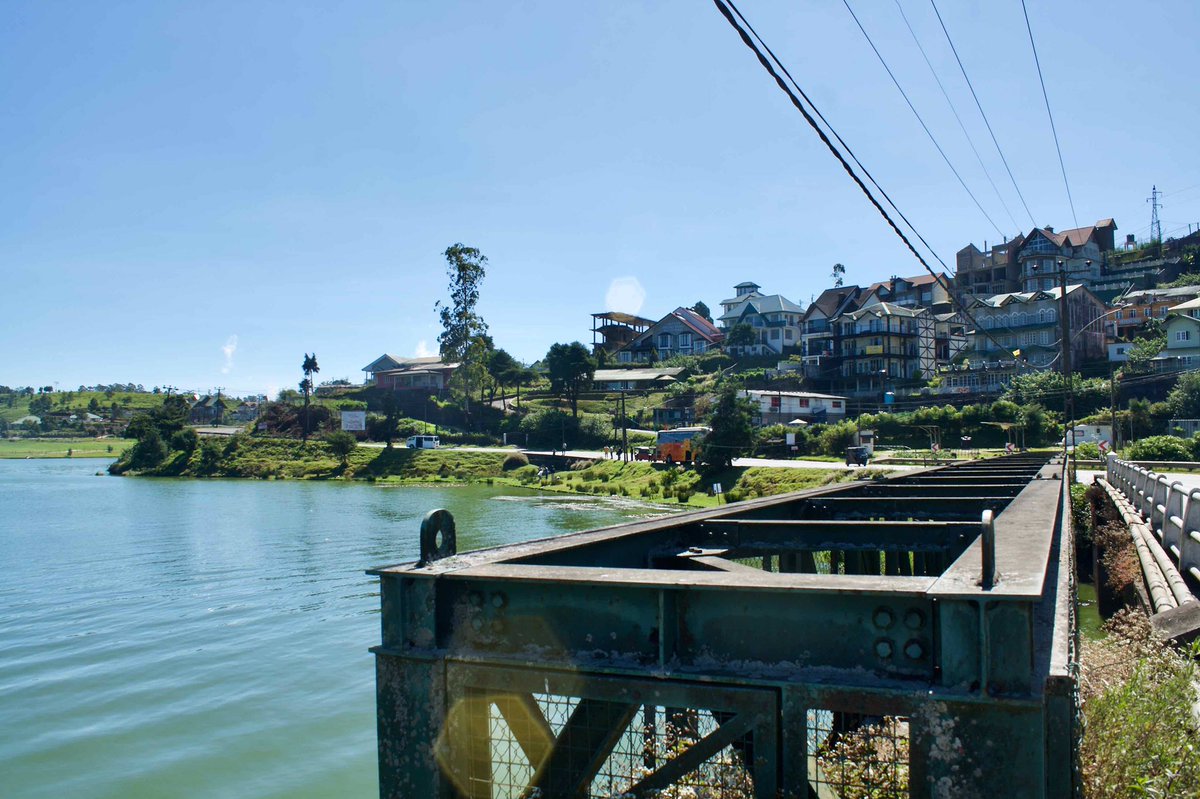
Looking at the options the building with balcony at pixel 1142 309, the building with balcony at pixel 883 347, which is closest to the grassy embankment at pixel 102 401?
the building with balcony at pixel 883 347

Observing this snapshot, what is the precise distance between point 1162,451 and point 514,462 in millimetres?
48937

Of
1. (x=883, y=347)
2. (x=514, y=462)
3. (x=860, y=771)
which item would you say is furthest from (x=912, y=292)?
(x=860, y=771)

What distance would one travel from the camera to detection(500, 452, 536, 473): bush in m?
73.7

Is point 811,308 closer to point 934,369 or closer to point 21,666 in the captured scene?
point 934,369

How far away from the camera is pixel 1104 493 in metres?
24.1

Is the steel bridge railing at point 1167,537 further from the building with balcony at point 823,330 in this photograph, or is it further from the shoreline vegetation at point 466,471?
the building with balcony at point 823,330

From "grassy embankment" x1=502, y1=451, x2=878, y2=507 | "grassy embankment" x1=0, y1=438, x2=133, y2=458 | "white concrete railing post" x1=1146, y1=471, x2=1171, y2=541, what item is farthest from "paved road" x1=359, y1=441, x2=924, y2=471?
"grassy embankment" x1=0, y1=438, x2=133, y2=458

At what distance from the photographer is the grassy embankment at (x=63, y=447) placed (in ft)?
444

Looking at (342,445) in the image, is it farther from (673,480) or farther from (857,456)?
(857,456)

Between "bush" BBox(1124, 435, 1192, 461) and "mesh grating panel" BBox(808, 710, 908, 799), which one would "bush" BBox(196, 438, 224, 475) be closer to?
"bush" BBox(1124, 435, 1192, 461)

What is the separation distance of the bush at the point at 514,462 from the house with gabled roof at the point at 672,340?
43.3 metres

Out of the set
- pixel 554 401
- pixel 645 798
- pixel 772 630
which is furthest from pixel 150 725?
pixel 554 401

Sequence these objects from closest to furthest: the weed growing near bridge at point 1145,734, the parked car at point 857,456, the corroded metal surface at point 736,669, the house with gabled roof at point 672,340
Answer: the corroded metal surface at point 736,669 → the weed growing near bridge at point 1145,734 → the parked car at point 857,456 → the house with gabled roof at point 672,340

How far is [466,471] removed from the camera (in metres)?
73.2
